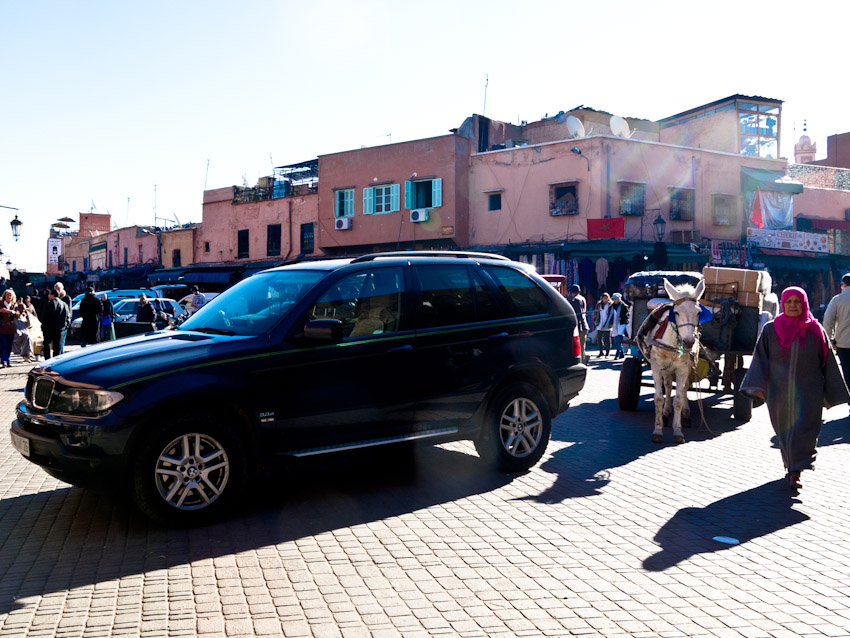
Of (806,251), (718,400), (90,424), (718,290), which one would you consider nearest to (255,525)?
(90,424)

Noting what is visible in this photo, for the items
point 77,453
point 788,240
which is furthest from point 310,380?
point 788,240

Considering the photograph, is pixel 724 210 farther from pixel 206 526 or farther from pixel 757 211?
pixel 206 526

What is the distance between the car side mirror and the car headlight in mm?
1386

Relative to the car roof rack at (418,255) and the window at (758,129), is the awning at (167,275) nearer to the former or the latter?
the window at (758,129)

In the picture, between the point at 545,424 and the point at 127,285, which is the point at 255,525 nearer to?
the point at 545,424

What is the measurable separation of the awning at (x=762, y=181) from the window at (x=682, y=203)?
3282 millimetres

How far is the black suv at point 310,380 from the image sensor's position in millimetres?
5414

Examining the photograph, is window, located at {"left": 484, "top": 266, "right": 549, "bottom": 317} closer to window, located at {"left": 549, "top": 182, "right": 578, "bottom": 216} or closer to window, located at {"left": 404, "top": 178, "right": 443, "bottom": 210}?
window, located at {"left": 549, "top": 182, "right": 578, "bottom": 216}

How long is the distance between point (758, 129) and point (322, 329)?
→ 3686 cm

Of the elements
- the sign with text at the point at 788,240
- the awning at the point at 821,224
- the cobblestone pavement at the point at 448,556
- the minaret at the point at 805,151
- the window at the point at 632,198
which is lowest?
the cobblestone pavement at the point at 448,556

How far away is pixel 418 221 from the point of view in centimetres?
3569

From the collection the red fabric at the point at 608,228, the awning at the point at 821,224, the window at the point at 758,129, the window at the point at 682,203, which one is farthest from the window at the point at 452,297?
the awning at the point at 821,224

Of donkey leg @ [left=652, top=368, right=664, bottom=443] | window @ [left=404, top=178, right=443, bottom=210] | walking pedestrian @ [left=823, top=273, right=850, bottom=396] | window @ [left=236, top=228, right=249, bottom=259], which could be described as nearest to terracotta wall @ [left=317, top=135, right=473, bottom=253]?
window @ [left=404, top=178, right=443, bottom=210]

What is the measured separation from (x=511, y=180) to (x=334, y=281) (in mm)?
28503
